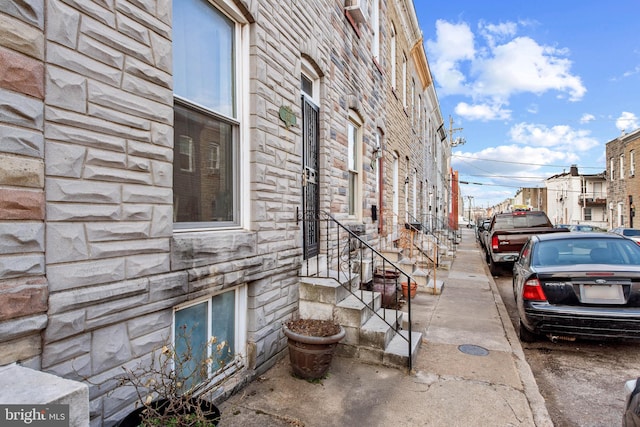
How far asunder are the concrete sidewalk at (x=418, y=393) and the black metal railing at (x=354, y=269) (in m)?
0.41

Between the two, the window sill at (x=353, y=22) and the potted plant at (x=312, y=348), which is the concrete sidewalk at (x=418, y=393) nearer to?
the potted plant at (x=312, y=348)

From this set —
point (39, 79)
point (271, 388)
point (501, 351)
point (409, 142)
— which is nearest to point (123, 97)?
point (39, 79)

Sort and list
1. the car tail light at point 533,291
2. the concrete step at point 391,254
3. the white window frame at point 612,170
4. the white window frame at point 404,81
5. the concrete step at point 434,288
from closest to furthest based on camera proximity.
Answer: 1. the car tail light at point 533,291
2. the concrete step at point 434,288
3. the concrete step at point 391,254
4. the white window frame at point 404,81
5. the white window frame at point 612,170

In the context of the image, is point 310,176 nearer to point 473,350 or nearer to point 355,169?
point 355,169

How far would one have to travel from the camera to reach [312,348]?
3.55m

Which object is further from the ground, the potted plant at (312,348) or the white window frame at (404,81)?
the white window frame at (404,81)

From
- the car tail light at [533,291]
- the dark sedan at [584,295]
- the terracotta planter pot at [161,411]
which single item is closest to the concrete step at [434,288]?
the dark sedan at [584,295]

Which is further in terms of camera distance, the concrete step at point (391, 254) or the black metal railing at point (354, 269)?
the concrete step at point (391, 254)

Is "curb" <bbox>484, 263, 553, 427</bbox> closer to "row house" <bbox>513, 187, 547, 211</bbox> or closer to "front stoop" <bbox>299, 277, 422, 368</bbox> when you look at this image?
"front stoop" <bbox>299, 277, 422, 368</bbox>

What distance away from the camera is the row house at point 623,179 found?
85.7 feet

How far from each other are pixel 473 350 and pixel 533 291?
40.7 inches

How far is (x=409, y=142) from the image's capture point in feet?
42.8

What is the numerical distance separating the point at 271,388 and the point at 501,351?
9.59 feet

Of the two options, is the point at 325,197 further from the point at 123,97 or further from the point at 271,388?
the point at 123,97
